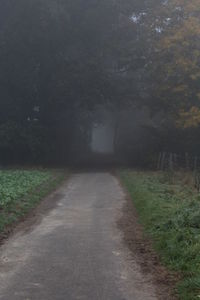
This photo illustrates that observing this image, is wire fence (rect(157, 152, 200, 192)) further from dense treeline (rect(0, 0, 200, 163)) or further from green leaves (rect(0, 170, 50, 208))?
green leaves (rect(0, 170, 50, 208))

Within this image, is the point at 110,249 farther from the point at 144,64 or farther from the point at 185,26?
the point at 144,64

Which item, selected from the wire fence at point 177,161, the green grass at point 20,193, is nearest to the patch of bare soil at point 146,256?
the green grass at point 20,193

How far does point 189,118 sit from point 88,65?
8085mm

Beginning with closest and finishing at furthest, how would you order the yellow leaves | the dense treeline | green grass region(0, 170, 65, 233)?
green grass region(0, 170, 65, 233)
the yellow leaves
the dense treeline

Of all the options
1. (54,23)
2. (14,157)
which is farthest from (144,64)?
(14,157)

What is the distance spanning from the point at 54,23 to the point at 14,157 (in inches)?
414

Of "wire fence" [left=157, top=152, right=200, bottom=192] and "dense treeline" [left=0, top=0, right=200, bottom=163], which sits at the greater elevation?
"dense treeline" [left=0, top=0, right=200, bottom=163]

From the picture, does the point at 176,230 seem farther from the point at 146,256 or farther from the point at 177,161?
the point at 177,161

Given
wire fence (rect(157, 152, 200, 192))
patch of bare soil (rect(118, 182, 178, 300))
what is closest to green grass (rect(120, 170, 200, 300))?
patch of bare soil (rect(118, 182, 178, 300))

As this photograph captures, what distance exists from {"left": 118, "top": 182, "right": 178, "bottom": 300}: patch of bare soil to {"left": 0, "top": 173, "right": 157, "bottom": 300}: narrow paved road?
0.15 meters

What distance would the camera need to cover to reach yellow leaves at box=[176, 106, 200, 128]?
118ft

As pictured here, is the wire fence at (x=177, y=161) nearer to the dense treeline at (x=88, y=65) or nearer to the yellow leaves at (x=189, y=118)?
the dense treeline at (x=88, y=65)

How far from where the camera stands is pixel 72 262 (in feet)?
33.7

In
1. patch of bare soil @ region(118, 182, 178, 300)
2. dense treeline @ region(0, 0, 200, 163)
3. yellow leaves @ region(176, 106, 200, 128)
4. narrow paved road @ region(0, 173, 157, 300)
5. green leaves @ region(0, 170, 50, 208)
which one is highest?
dense treeline @ region(0, 0, 200, 163)
